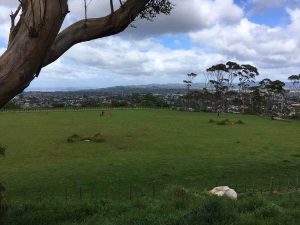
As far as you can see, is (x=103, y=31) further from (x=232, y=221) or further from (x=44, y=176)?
(x=44, y=176)

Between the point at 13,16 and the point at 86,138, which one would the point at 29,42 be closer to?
the point at 13,16

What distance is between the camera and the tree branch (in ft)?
19.6

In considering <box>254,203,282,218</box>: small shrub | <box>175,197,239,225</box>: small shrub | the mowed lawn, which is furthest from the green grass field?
<box>254,203,282,218</box>: small shrub

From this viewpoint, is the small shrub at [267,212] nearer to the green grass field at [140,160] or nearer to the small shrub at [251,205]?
the small shrub at [251,205]

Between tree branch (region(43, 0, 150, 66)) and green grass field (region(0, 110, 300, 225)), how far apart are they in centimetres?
455

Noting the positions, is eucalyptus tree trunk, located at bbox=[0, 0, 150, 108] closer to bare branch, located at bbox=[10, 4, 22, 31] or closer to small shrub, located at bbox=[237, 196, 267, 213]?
bare branch, located at bbox=[10, 4, 22, 31]

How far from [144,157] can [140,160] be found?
1.44 metres

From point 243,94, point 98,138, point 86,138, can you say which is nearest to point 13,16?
point 98,138

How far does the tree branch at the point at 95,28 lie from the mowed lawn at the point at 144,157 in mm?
13878

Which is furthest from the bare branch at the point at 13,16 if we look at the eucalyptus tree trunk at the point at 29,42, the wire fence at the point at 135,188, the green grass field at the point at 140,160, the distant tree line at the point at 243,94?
the distant tree line at the point at 243,94

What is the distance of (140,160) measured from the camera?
29156 millimetres

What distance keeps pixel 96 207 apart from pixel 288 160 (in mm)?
20261

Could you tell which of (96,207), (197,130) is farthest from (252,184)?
(197,130)

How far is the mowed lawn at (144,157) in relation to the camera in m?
21.8
